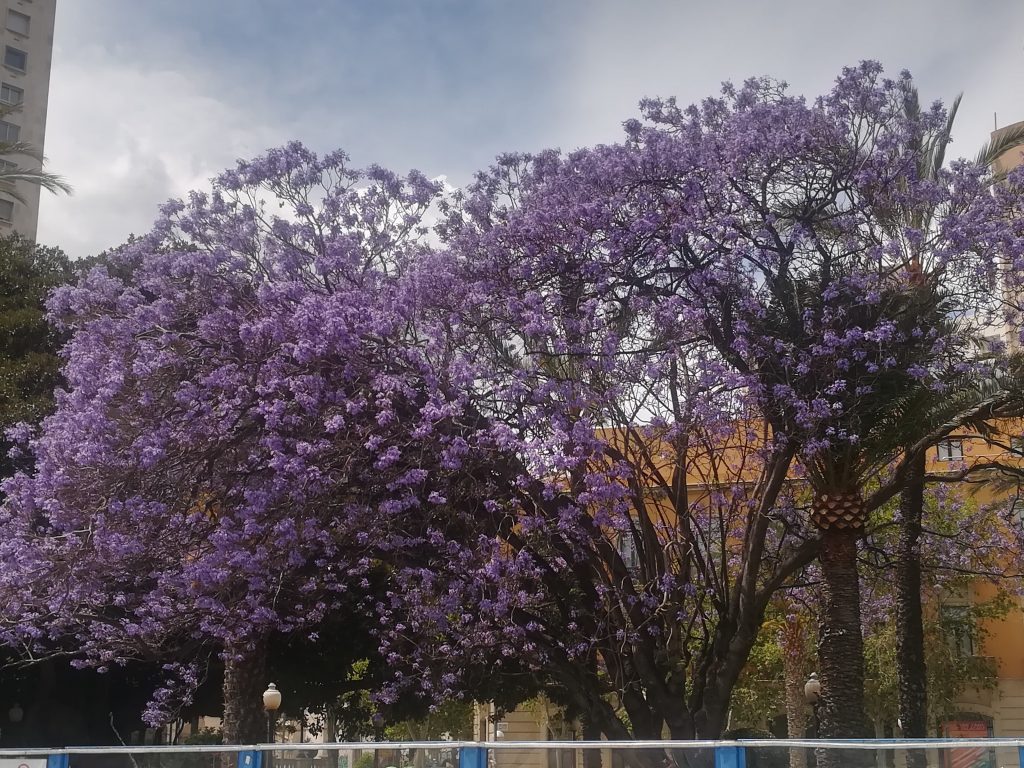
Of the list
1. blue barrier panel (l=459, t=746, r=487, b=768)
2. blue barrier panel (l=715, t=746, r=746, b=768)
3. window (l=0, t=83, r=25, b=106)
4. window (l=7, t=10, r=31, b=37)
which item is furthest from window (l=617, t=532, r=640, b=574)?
window (l=7, t=10, r=31, b=37)

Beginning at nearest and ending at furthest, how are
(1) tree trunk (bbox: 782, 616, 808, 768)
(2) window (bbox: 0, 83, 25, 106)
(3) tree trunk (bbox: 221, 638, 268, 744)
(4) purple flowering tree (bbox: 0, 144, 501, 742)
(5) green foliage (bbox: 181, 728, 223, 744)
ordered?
1. (4) purple flowering tree (bbox: 0, 144, 501, 742)
2. (3) tree trunk (bbox: 221, 638, 268, 744)
3. (1) tree trunk (bbox: 782, 616, 808, 768)
4. (5) green foliage (bbox: 181, 728, 223, 744)
5. (2) window (bbox: 0, 83, 25, 106)

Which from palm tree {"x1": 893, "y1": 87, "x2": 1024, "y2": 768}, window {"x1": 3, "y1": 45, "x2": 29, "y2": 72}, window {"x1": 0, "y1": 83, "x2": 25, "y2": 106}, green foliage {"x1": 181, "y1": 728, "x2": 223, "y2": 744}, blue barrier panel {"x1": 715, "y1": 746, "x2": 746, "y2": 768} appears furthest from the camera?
window {"x1": 3, "y1": 45, "x2": 29, "y2": 72}

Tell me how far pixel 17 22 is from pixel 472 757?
170ft

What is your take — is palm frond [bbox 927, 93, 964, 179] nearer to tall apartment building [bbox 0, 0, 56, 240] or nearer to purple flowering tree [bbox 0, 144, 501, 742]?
purple flowering tree [bbox 0, 144, 501, 742]

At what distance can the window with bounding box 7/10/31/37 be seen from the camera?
168ft

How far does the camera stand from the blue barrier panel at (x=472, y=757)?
27.7ft

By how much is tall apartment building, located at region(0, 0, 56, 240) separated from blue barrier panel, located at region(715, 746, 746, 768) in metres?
47.8

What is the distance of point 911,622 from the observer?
16938mm

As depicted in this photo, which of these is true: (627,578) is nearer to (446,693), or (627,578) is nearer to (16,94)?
(446,693)

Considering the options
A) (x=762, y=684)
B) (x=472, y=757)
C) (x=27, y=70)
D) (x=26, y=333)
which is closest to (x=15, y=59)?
(x=27, y=70)

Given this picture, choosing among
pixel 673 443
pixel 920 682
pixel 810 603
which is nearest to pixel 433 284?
pixel 673 443

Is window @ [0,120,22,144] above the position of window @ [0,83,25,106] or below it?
below

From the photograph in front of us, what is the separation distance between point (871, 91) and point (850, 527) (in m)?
5.73

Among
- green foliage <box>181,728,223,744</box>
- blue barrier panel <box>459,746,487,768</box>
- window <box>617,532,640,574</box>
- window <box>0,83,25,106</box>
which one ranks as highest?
window <box>0,83,25,106</box>
